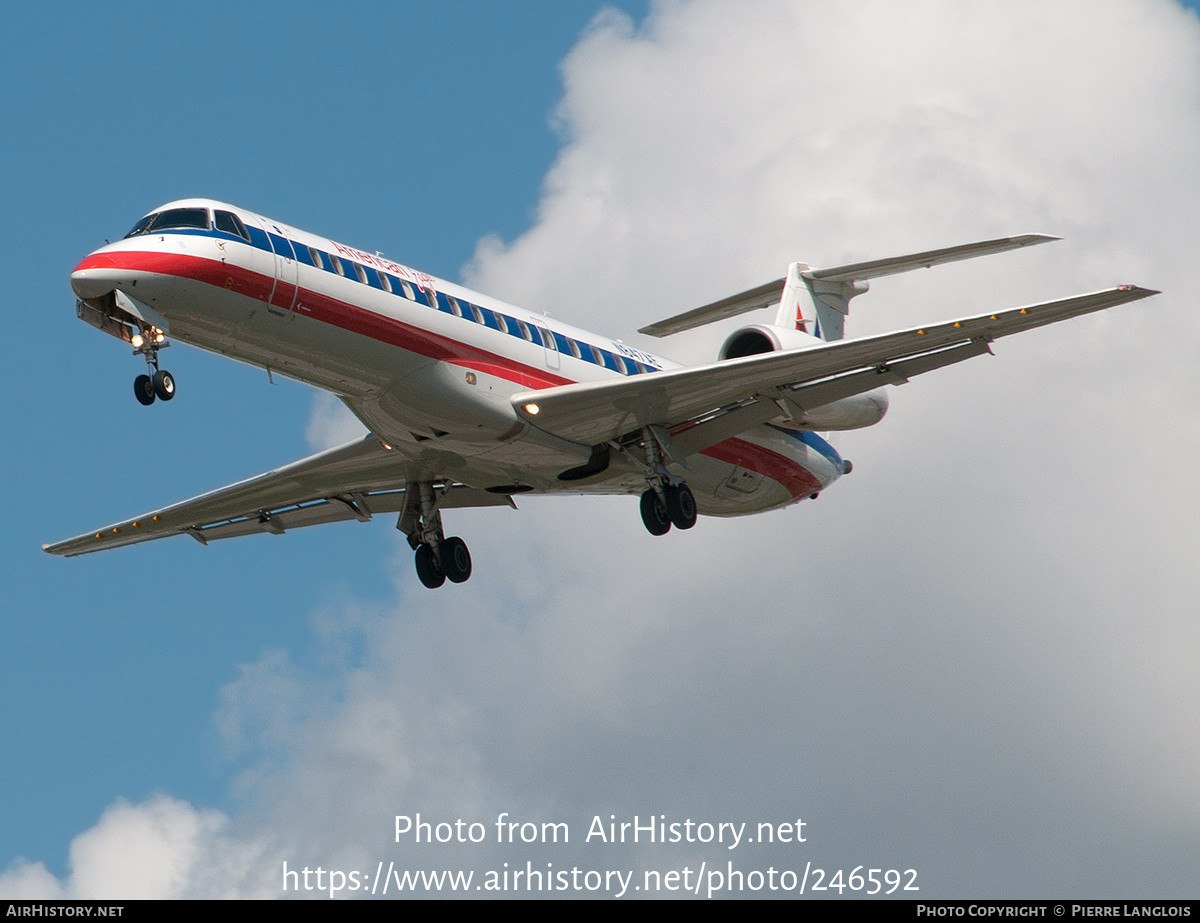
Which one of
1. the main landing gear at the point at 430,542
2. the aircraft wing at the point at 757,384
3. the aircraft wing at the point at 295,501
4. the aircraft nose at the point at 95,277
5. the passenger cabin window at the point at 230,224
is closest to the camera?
the aircraft nose at the point at 95,277

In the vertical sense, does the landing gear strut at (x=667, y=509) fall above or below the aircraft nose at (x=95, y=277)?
above

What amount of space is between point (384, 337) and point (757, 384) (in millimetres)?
5752

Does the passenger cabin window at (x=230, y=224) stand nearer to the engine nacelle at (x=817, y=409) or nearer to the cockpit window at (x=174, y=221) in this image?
the cockpit window at (x=174, y=221)

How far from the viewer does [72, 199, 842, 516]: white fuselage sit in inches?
880

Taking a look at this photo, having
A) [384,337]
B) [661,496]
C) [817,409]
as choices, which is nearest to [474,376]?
[384,337]

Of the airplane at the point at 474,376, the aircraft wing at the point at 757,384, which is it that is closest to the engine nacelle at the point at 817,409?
the airplane at the point at 474,376

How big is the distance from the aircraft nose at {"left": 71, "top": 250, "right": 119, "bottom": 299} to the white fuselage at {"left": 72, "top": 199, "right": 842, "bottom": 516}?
1 cm

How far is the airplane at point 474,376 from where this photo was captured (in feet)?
74.2

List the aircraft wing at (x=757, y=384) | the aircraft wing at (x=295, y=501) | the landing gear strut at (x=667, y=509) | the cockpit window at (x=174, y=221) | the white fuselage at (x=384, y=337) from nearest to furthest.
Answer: the white fuselage at (x=384, y=337) → the cockpit window at (x=174, y=221) → the aircraft wing at (x=757, y=384) → the landing gear strut at (x=667, y=509) → the aircraft wing at (x=295, y=501)

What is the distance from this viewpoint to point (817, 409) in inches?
1093

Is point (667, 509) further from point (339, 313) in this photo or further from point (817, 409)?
point (339, 313)

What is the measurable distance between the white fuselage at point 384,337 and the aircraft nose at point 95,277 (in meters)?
0.01
